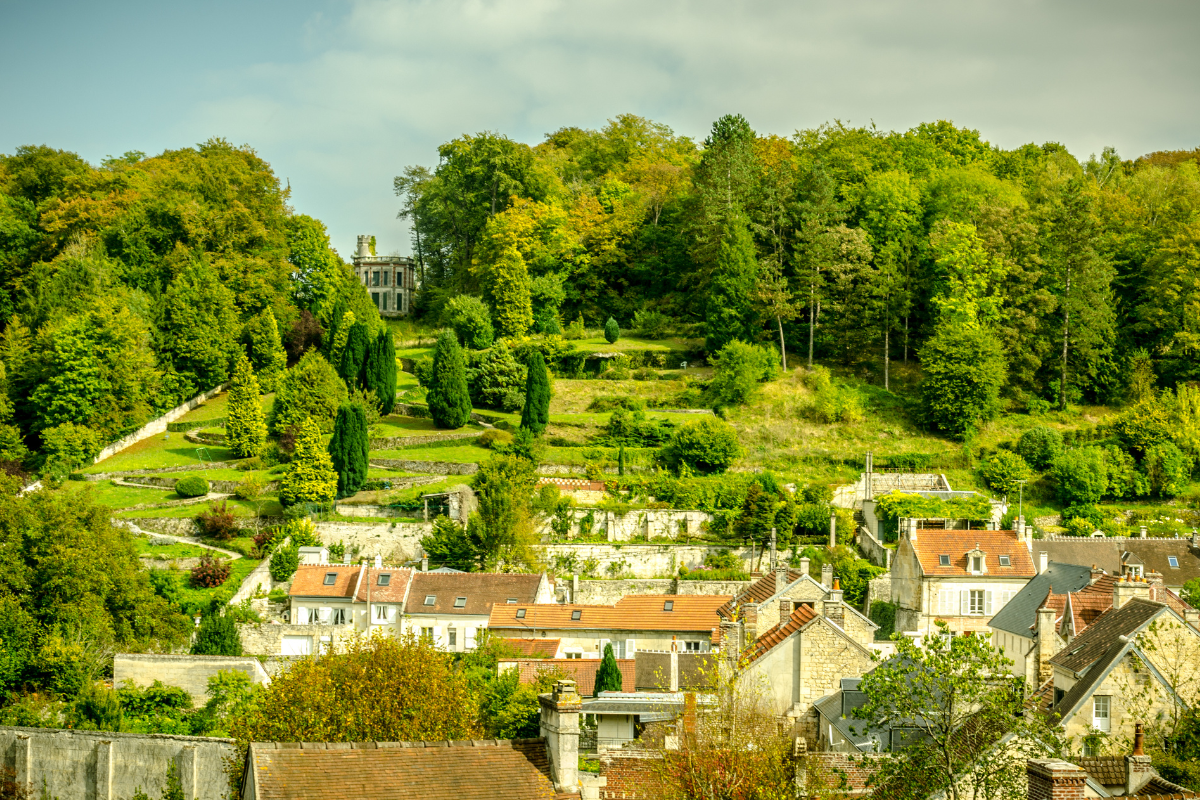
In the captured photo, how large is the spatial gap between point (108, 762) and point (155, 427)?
36024 millimetres

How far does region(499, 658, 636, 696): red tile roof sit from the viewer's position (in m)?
30.7

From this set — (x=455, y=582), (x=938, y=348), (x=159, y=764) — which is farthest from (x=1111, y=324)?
(x=159, y=764)

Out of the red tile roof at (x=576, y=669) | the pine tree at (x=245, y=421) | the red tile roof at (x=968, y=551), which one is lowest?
the red tile roof at (x=576, y=669)

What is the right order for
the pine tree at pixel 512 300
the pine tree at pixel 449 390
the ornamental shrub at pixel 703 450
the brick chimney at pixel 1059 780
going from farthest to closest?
the pine tree at pixel 512 300 → the pine tree at pixel 449 390 → the ornamental shrub at pixel 703 450 → the brick chimney at pixel 1059 780

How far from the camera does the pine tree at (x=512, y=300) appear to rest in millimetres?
66125

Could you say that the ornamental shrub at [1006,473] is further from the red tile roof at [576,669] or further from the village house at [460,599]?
the red tile roof at [576,669]

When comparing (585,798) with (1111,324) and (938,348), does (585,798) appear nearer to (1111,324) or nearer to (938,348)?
(938,348)

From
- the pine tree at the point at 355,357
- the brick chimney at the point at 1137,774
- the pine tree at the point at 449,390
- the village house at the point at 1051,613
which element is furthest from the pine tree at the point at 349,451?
the brick chimney at the point at 1137,774

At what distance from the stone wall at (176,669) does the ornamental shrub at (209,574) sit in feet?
25.2

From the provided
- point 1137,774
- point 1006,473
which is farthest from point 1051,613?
point 1006,473

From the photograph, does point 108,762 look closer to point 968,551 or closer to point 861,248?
point 968,551

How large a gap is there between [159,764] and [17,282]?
49281 mm

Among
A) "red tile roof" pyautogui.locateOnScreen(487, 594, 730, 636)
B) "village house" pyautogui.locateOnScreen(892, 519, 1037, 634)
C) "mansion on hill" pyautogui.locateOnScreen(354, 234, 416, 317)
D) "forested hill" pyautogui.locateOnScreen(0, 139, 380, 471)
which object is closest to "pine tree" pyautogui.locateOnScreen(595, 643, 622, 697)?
"red tile roof" pyautogui.locateOnScreen(487, 594, 730, 636)

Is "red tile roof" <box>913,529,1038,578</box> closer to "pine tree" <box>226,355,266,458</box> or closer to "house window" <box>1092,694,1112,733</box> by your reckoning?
"house window" <box>1092,694,1112,733</box>
